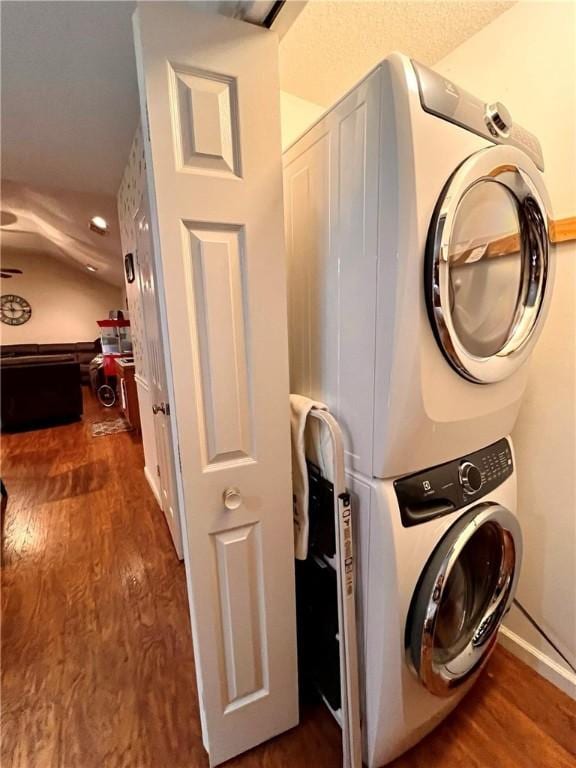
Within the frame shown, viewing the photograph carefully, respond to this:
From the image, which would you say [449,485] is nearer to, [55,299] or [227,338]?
[227,338]

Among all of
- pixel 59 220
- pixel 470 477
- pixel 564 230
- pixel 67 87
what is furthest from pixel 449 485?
pixel 59 220

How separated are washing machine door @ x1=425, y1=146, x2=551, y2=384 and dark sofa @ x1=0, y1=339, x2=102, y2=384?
7873 mm

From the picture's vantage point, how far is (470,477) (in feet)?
3.26

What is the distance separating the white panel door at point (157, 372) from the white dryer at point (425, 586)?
115cm

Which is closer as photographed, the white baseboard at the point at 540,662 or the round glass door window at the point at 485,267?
the round glass door window at the point at 485,267

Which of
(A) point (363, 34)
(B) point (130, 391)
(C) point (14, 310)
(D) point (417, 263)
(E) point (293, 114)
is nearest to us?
(D) point (417, 263)

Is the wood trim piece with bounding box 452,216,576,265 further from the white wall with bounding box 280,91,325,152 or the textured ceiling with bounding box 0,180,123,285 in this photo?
the textured ceiling with bounding box 0,180,123,285

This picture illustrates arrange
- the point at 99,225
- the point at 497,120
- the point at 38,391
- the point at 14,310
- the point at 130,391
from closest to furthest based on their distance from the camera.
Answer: the point at 497,120 → the point at 99,225 → the point at 130,391 → the point at 38,391 → the point at 14,310

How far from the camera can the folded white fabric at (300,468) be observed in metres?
1.02

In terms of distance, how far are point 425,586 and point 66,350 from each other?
9.16 metres

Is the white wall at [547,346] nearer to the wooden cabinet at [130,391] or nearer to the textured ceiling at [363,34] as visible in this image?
the textured ceiling at [363,34]

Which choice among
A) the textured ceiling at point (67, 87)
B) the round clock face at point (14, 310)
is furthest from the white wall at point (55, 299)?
the textured ceiling at point (67, 87)

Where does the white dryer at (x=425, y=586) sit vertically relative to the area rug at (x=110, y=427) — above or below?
above

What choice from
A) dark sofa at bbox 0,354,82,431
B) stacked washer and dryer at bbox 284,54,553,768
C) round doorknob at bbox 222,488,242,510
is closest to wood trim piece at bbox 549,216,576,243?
stacked washer and dryer at bbox 284,54,553,768
